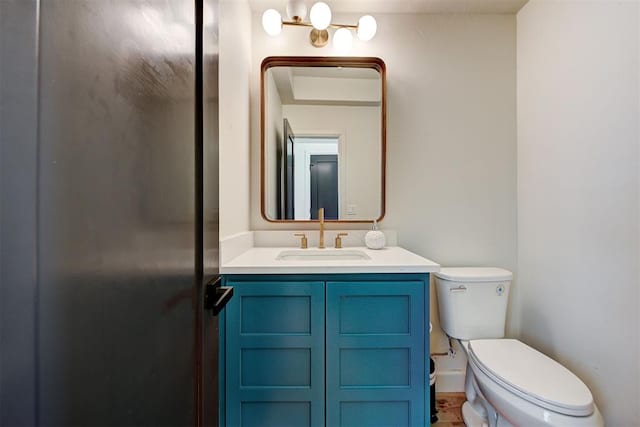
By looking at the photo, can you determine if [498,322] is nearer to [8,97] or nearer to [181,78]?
[181,78]

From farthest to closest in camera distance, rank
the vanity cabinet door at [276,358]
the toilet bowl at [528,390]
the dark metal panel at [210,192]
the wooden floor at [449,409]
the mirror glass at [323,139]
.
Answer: the mirror glass at [323,139], the wooden floor at [449,409], the vanity cabinet door at [276,358], the toilet bowl at [528,390], the dark metal panel at [210,192]

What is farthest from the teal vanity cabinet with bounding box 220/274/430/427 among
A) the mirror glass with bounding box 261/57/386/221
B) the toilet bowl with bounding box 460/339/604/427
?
the mirror glass with bounding box 261/57/386/221

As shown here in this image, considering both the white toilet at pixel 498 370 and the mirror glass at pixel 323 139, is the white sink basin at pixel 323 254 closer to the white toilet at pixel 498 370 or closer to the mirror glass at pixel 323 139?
the mirror glass at pixel 323 139

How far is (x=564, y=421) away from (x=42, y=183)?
143 centimetres

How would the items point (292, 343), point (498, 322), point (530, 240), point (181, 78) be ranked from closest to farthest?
point (181, 78)
point (292, 343)
point (498, 322)
point (530, 240)

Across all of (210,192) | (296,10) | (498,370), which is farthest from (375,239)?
(296,10)

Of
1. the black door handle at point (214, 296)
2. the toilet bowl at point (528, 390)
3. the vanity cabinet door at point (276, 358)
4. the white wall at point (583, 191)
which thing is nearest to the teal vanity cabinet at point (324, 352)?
the vanity cabinet door at point (276, 358)

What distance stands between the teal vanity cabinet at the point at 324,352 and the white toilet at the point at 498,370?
Result: 0.30 m

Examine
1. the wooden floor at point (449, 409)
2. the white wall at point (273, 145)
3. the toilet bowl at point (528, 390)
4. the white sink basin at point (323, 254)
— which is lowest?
the wooden floor at point (449, 409)

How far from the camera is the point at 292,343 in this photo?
1.05 m

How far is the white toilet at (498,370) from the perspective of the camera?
3.08 ft

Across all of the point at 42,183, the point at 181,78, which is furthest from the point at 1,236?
the point at 181,78

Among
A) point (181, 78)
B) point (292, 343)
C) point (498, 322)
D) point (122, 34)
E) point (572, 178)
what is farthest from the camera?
point (498, 322)

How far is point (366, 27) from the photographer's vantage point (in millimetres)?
1526
